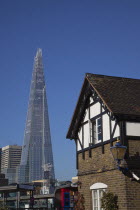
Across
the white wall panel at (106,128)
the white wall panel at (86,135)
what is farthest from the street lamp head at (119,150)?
the white wall panel at (86,135)

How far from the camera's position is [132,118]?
14.7 meters

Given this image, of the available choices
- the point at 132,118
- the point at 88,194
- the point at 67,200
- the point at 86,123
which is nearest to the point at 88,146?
the point at 86,123

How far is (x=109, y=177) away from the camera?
15.2 m

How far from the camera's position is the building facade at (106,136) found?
14.1 meters

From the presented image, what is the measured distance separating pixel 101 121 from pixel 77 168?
3.73 meters

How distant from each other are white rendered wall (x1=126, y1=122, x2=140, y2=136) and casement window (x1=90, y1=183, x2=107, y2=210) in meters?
2.96

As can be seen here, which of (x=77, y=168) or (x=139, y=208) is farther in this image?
(x=77, y=168)

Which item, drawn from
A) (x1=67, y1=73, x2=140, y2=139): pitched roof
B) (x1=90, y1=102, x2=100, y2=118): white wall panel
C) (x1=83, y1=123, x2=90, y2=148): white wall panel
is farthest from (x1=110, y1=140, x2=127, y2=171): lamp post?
(x1=83, y1=123, x2=90, y2=148): white wall panel

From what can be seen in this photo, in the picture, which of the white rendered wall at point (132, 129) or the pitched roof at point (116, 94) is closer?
the white rendered wall at point (132, 129)

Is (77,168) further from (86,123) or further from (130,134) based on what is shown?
(130,134)

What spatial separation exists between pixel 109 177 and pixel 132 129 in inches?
99.0

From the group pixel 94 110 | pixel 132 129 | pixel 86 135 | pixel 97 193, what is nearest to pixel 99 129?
pixel 94 110

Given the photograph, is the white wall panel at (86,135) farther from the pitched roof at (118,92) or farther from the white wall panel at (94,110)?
the pitched roof at (118,92)

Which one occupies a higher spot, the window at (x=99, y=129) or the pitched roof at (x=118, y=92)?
the pitched roof at (x=118, y=92)
